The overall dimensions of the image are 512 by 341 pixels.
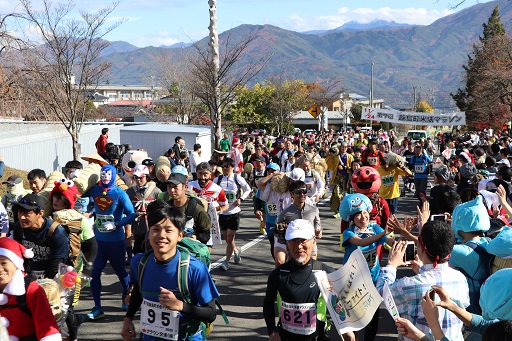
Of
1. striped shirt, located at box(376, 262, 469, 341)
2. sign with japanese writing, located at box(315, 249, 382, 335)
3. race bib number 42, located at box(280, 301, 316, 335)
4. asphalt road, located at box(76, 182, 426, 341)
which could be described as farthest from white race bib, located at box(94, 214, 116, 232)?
striped shirt, located at box(376, 262, 469, 341)

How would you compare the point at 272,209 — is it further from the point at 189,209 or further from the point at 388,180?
the point at 388,180

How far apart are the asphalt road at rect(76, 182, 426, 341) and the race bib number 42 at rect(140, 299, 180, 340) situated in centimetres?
297

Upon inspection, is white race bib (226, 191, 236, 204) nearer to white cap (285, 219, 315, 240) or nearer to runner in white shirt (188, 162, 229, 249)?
runner in white shirt (188, 162, 229, 249)

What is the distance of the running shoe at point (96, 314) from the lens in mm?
7758

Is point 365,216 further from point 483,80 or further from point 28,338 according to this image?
point 483,80

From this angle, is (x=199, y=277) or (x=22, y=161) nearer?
(x=199, y=277)

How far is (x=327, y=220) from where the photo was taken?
591 inches

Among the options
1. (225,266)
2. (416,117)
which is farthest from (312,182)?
(416,117)

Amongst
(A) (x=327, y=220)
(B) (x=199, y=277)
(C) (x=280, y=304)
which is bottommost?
(A) (x=327, y=220)

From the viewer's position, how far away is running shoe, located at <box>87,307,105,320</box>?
7758 mm

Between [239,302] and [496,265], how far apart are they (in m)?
4.30

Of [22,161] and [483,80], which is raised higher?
[483,80]

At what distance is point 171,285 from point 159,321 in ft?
1.01

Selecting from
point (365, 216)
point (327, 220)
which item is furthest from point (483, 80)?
point (365, 216)
